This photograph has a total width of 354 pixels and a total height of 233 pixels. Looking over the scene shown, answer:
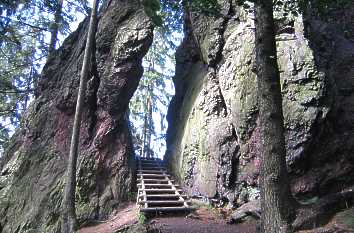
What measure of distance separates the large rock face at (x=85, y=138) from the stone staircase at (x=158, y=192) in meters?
0.81

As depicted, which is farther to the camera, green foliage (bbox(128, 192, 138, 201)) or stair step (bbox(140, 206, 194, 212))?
green foliage (bbox(128, 192, 138, 201))

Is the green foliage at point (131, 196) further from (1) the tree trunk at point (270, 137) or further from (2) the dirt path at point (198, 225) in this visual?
(1) the tree trunk at point (270, 137)

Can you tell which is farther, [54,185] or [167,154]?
[167,154]

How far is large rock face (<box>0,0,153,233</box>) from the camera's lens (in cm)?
1338

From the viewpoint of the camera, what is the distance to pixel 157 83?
29547mm

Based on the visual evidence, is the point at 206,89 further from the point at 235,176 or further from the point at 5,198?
the point at 5,198

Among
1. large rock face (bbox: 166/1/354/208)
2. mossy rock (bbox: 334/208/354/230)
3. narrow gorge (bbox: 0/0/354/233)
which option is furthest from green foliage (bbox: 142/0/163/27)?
large rock face (bbox: 166/1/354/208)

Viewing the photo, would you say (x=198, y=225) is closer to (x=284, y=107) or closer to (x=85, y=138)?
(x=284, y=107)

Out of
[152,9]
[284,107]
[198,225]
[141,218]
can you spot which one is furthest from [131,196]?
[152,9]

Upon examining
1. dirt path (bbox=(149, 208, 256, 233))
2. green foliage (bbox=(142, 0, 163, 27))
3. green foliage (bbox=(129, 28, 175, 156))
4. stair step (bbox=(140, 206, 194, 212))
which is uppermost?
green foliage (bbox=(129, 28, 175, 156))

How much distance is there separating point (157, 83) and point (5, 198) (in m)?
17.2

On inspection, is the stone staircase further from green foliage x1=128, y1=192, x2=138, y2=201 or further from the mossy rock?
the mossy rock

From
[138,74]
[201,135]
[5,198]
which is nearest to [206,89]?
[201,135]

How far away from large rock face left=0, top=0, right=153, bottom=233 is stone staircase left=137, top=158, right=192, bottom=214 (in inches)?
31.7
